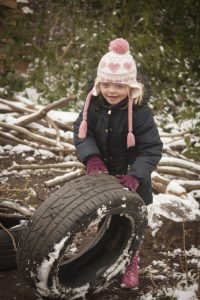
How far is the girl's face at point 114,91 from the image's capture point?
9.94ft

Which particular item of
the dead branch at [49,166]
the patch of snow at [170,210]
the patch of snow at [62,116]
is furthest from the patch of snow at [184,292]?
the patch of snow at [62,116]

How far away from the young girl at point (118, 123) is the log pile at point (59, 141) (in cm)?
154

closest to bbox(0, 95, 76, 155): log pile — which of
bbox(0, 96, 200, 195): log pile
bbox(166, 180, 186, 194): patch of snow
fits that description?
bbox(0, 96, 200, 195): log pile

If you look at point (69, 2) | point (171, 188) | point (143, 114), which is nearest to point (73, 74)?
point (69, 2)

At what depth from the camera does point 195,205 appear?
440cm

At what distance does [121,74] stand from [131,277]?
153 cm

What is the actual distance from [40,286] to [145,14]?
685 cm

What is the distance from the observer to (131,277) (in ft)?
10.8

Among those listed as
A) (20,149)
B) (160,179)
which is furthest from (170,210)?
(20,149)

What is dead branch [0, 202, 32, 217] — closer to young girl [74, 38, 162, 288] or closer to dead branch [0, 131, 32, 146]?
young girl [74, 38, 162, 288]

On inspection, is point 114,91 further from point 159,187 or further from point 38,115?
point 38,115

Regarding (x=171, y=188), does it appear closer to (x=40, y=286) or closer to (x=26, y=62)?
(x=40, y=286)

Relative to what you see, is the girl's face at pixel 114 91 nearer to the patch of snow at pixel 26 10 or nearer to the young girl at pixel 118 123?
the young girl at pixel 118 123

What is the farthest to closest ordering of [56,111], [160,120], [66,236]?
[160,120]
[56,111]
[66,236]
